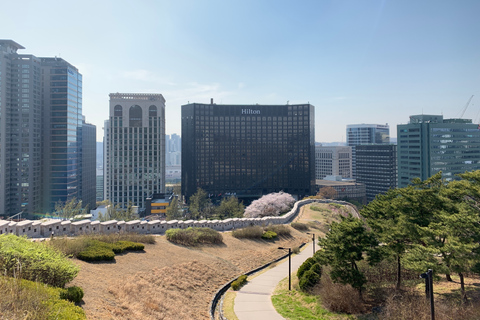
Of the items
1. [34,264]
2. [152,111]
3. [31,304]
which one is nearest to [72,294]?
[34,264]

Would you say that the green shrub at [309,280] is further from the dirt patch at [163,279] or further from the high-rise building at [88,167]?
the high-rise building at [88,167]

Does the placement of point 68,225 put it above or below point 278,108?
below

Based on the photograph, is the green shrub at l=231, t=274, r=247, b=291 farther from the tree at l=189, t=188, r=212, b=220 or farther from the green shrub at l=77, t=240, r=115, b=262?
the tree at l=189, t=188, r=212, b=220

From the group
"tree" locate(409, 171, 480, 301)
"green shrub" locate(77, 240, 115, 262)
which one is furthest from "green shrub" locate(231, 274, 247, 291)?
"tree" locate(409, 171, 480, 301)

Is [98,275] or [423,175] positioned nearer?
[98,275]

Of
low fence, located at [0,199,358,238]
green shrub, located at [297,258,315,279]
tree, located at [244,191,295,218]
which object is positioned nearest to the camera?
green shrub, located at [297,258,315,279]

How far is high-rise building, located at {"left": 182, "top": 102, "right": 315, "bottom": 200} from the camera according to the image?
134 meters

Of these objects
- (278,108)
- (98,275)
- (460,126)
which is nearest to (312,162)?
(278,108)

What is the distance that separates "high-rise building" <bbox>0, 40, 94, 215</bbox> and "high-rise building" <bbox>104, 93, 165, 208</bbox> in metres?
12.7

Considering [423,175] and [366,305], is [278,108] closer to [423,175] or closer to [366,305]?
[423,175]

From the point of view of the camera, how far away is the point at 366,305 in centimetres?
2091

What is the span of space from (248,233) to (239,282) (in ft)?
42.1

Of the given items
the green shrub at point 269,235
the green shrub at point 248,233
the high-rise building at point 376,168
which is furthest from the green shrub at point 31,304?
the high-rise building at point 376,168

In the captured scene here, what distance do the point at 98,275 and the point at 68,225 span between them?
11921 millimetres
